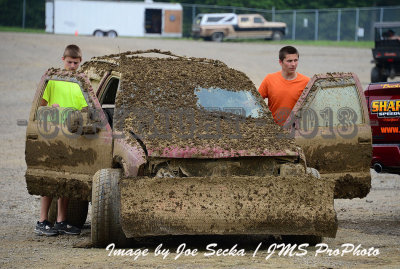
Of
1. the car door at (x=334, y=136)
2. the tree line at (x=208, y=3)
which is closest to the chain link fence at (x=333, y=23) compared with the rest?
the tree line at (x=208, y=3)

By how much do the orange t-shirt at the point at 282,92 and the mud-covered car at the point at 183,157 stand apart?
27cm

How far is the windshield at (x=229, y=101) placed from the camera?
8.68m

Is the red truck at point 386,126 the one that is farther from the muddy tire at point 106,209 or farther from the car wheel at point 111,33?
the car wheel at point 111,33

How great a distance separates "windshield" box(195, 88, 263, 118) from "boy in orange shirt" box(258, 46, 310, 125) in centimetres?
36

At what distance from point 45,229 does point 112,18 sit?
44.4m

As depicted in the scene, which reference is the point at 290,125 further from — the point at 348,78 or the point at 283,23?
the point at 283,23

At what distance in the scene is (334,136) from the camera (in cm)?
866

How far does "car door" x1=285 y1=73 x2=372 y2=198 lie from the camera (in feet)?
28.3

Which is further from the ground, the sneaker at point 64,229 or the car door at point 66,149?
the car door at point 66,149

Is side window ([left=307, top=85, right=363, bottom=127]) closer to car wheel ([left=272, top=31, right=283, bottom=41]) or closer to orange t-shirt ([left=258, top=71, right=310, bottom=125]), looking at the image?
orange t-shirt ([left=258, top=71, right=310, bottom=125])

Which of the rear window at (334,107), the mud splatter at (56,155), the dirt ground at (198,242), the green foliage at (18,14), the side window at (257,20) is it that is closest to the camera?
the dirt ground at (198,242)

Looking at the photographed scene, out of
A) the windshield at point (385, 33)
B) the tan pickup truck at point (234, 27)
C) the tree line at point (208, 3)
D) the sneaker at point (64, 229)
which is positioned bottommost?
the sneaker at point (64, 229)

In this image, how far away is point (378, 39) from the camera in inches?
1213

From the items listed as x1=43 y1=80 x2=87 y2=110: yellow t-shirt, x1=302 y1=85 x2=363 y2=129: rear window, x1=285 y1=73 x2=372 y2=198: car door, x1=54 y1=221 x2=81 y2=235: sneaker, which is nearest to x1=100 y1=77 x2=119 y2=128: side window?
x1=43 y1=80 x2=87 y2=110: yellow t-shirt
